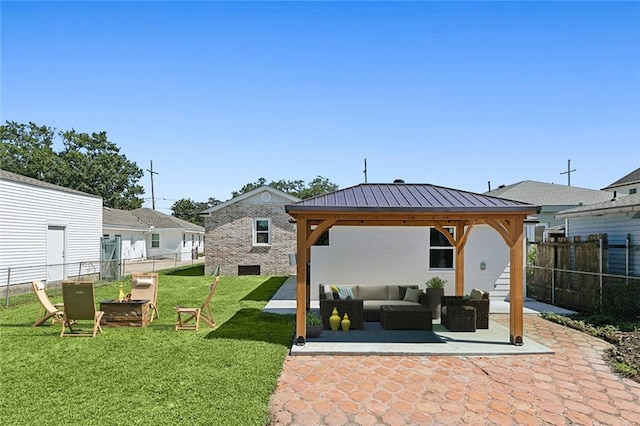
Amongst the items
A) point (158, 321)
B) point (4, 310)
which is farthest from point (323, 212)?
point (4, 310)

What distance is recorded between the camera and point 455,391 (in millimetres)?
4930

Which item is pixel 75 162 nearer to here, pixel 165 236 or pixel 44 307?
pixel 165 236

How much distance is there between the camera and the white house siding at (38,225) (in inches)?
528

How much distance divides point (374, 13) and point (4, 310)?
12590 millimetres

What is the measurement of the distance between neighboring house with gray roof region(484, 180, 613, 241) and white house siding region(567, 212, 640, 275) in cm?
425

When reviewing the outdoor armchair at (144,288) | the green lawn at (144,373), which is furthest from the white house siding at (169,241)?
the outdoor armchair at (144,288)

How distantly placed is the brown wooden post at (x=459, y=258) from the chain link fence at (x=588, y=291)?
3.34 m

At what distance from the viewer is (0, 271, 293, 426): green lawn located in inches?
164

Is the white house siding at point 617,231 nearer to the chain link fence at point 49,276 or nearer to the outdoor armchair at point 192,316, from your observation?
the outdoor armchair at point 192,316

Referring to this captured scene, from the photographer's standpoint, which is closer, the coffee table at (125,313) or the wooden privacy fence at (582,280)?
the coffee table at (125,313)

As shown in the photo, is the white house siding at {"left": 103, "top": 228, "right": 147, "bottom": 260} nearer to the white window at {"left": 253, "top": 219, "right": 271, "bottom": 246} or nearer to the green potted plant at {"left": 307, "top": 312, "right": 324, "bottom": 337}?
the white window at {"left": 253, "top": 219, "right": 271, "bottom": 246}

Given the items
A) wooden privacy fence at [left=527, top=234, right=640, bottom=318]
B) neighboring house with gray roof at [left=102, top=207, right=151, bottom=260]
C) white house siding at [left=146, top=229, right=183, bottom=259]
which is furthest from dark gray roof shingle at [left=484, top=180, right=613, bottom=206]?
white house siding at [left=146, top=229, right=183, bottom=259]

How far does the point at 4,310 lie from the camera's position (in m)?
10.1

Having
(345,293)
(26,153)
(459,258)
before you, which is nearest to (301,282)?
(345,293)
